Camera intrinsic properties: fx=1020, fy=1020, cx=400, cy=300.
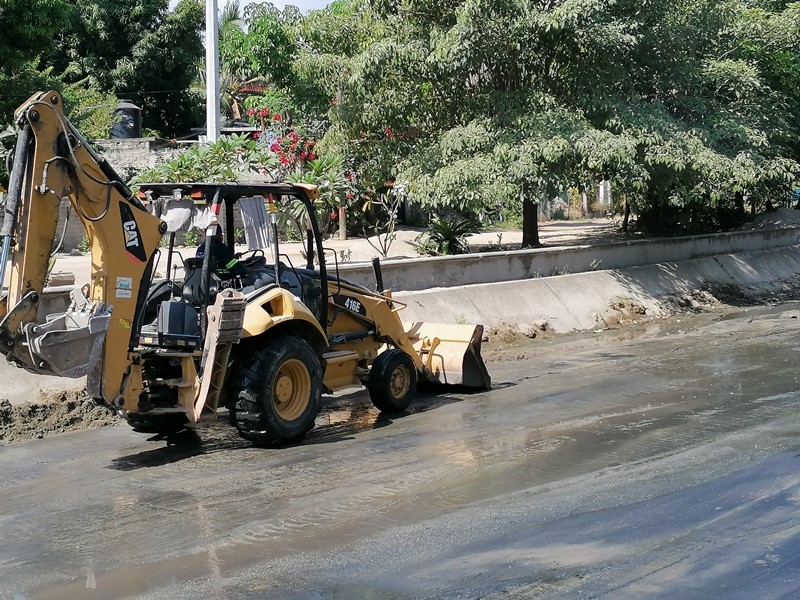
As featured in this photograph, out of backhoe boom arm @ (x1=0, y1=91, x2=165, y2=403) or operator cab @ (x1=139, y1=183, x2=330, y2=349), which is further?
operator cab @ (x1=139, y1=183, x2=330, y2=349)

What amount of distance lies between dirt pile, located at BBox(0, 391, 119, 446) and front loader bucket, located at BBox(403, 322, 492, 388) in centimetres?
373

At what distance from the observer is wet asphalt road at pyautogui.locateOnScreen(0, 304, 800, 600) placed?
584cm

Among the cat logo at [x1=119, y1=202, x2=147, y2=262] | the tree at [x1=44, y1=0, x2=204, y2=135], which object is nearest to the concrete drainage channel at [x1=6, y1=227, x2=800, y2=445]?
the cat logo at [x1=119, y1=202, x2=147, y2=262]

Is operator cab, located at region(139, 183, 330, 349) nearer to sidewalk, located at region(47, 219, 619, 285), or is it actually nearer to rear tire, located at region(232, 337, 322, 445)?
rear tire, located at region(232, 337, 322, 445)

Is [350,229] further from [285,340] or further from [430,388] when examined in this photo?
[285,340]

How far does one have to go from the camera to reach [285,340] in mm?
9594

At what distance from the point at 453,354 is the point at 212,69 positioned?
17849mm

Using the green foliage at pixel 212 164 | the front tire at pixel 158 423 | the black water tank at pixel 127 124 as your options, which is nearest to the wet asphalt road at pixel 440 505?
the front tire at pixel 158 423

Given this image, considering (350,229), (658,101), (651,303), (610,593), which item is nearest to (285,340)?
(610,593)

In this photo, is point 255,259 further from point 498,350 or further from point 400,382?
point 498,350

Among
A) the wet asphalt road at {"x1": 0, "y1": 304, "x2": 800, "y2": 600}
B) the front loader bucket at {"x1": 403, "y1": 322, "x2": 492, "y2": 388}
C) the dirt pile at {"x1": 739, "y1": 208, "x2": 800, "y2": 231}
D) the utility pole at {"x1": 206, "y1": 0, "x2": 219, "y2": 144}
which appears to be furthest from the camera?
the dirt pile at {"x1": 739, "y1": 208, "x2": 800, "y2": 231}

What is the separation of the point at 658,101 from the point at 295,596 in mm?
18640

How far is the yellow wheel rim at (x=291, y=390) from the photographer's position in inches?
378

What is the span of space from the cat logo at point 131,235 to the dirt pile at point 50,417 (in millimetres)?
2307
